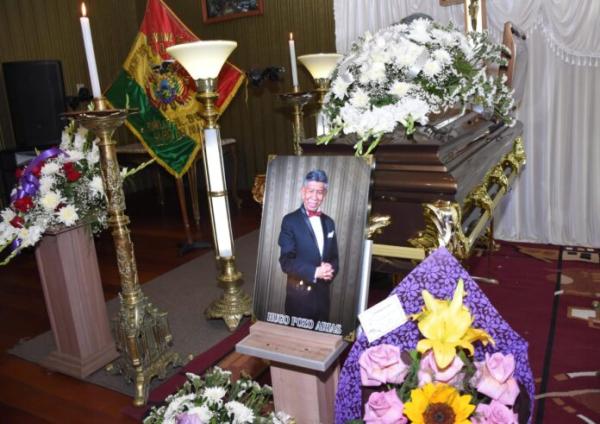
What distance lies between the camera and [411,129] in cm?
176

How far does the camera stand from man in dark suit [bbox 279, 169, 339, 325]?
4.14 ft

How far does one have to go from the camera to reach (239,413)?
112cm

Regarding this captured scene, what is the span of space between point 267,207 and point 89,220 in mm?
1271

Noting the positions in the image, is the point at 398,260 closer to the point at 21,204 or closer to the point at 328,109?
the point at 328,109

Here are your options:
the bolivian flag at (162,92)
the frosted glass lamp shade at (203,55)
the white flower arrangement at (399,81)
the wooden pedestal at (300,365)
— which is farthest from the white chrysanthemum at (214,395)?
the bolivian flag at (162,92)

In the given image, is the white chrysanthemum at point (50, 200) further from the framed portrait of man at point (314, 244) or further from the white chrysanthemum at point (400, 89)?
the white chrysanthemum at point (400, 89)

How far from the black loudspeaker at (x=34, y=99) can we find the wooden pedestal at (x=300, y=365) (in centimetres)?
408

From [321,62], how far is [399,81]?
35.6 inches

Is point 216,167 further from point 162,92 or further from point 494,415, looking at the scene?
point 162,92

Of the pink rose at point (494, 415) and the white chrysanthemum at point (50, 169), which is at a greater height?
the white chrysanthemum at point (50, 169)

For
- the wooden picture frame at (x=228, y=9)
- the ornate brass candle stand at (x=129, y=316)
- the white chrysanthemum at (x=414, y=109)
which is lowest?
the ornate brass candle stand at (x=129, y=316)

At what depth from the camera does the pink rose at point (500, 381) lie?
2.71 ft

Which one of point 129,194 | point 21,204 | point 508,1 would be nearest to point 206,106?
point 21,204

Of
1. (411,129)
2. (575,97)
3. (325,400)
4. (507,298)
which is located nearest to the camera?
(325,400)
